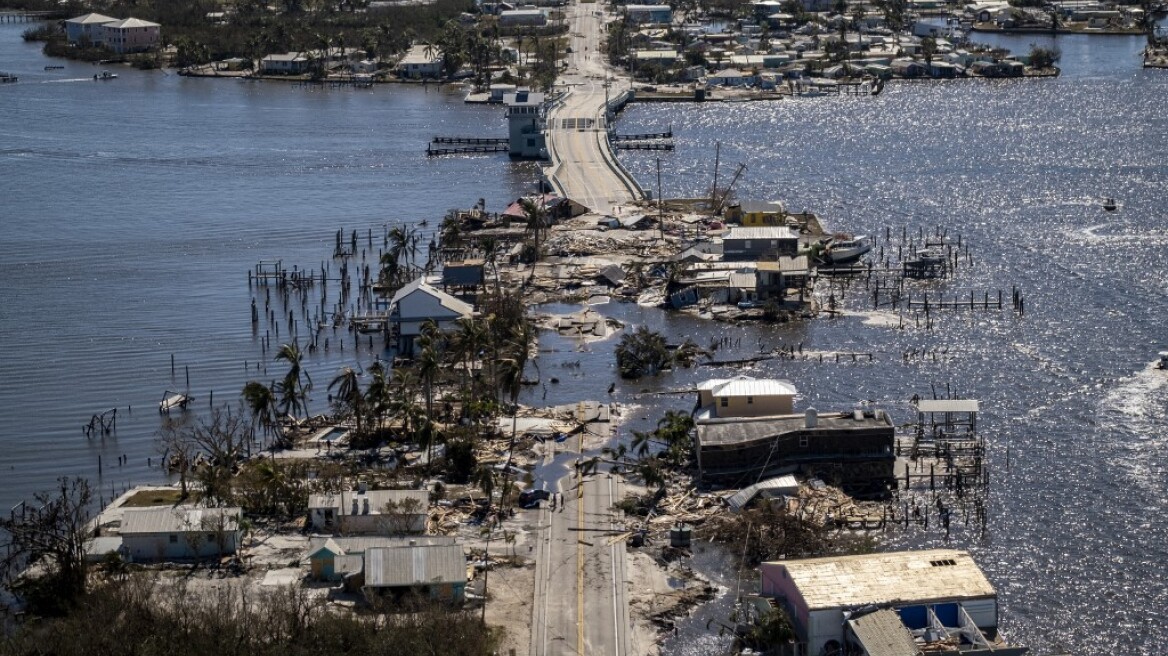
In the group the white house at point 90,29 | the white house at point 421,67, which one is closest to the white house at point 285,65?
the white house at point 421,67

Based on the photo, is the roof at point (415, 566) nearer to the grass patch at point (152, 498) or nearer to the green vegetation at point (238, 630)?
the green vegetation at point (238, 630)

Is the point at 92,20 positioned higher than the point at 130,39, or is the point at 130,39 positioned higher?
the point at 92,20

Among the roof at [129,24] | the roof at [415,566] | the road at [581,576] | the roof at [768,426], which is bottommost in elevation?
the road at [581,576]

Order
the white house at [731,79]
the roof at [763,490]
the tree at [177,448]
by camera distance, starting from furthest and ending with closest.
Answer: the white house at [731,79] < the tree at [177,448] < the roof at [763,490]

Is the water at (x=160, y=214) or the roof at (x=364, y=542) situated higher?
the water at (x=160, y=214)

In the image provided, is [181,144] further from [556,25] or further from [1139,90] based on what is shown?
[1139,90]

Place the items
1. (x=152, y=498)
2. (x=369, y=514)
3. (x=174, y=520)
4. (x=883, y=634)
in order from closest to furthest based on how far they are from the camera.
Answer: (x=883, y=634), (x=174, y=520), (x=369, y=514), (x=152, y=498)

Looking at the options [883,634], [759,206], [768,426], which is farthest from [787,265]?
[883,634]

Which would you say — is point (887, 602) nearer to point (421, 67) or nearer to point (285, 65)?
point (421, 67)
